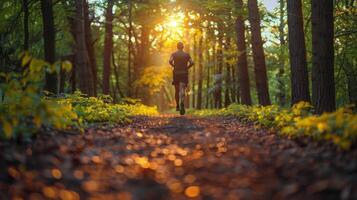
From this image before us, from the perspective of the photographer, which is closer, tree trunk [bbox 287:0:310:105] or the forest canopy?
the forest canopy

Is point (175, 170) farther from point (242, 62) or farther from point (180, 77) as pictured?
point (242, 62)

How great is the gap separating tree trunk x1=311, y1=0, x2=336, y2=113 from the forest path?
408 centimetres

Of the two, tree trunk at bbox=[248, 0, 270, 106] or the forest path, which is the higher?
tree trunk at bbox=[248, 0, 270, 106]

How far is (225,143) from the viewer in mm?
6625

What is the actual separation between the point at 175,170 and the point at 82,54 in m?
13.1

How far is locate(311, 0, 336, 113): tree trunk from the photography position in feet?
32.6

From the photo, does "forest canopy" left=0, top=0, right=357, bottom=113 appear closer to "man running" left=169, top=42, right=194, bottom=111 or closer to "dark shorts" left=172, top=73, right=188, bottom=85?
"man running" left=169, top=42, right=194, bottom=111

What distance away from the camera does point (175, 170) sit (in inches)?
190

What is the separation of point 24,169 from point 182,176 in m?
1.55

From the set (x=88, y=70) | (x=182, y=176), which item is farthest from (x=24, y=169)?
(x=88, y=70)

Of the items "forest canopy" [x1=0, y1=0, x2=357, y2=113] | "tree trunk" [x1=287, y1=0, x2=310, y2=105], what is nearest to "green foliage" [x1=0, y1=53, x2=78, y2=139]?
"forest canopy" [x1=0, y1=0, x2=357, y2=113]

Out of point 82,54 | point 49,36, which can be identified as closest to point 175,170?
point 49,36

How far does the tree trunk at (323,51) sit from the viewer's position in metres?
9.94

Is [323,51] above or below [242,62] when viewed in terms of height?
below
